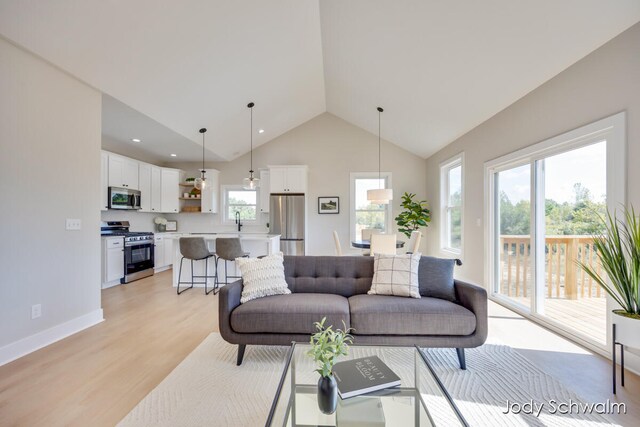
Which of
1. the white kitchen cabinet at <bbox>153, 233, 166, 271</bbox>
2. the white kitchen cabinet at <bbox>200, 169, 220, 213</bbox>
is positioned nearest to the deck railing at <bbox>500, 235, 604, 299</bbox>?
the white kitchen cabinet at <bbox>200, 169, 220, 213</bbox>

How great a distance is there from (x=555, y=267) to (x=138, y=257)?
6295 millimetres

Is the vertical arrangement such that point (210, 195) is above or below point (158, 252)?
above

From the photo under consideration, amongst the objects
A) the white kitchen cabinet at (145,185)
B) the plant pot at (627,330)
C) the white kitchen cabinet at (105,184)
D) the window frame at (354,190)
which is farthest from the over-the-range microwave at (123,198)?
the plant pot at (627,330)

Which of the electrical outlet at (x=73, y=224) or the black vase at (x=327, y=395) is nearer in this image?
the black vase at (x=327, y=395)

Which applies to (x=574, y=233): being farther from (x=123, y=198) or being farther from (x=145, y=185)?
(x=145, y=185)

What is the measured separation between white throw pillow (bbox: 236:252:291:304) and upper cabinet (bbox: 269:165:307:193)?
3747 mm

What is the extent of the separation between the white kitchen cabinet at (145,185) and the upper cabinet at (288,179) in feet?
8.41

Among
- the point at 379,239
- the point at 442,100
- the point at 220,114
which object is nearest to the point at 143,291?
the point at 220,114

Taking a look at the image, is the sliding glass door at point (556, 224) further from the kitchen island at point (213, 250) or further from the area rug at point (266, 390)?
the kitchen island at point (213, 250)

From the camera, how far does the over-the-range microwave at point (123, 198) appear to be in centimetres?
506

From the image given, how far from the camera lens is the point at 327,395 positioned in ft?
4.08

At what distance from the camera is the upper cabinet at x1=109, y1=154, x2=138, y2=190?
5051 mm

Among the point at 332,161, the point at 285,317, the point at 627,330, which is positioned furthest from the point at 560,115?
the point at 332,161

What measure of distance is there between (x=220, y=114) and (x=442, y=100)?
11.5 ft
